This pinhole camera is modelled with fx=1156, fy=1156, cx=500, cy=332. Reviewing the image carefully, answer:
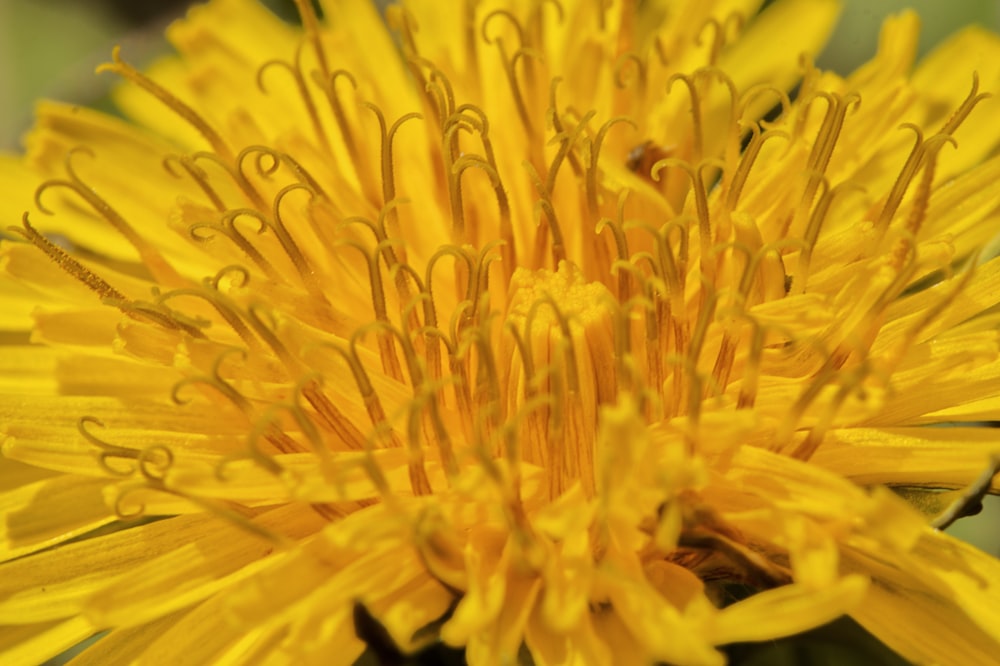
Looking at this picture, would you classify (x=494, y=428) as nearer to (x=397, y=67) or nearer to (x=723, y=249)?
(x=723, y=249)

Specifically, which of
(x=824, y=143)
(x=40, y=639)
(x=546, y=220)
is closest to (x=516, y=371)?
(x=546, y=220)

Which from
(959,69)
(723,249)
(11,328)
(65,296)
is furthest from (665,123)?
(11,328)

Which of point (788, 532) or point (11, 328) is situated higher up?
point (11, 328)

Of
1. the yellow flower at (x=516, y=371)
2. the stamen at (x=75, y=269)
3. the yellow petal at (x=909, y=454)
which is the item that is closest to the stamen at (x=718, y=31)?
the yellow flower at (x=516, y=371)

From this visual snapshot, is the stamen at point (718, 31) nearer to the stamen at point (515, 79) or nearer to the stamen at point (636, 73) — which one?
the stamen at point (636, 73)

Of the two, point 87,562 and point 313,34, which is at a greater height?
point 313,34

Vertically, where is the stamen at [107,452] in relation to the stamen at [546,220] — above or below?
below

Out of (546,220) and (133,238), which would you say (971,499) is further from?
(133,238)
